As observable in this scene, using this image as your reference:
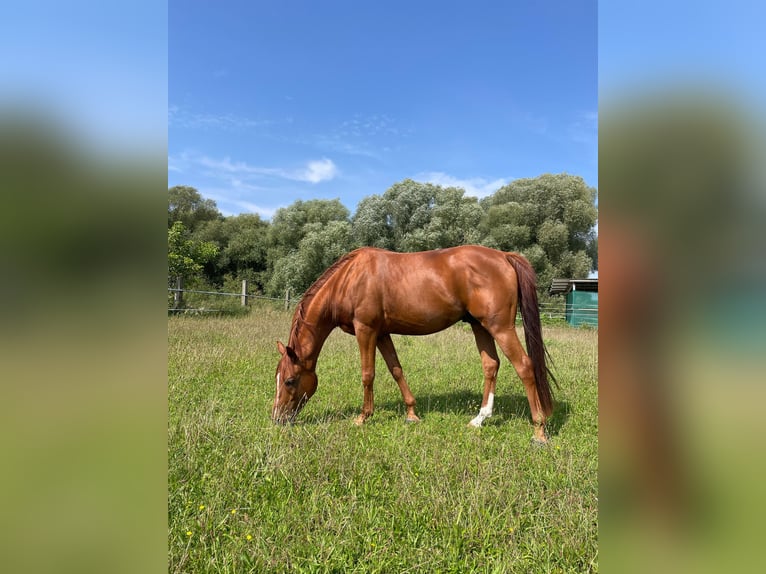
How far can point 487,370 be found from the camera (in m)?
4.77

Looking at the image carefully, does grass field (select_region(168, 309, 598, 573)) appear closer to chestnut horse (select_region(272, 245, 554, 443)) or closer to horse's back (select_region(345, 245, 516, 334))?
chestnut horse (select_region(272, 245, 554, 443))

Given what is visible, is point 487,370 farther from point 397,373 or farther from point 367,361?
point 367,361

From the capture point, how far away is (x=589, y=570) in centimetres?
204

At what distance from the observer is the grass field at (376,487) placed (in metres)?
2.19

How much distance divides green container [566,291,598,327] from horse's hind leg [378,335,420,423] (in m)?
17.3

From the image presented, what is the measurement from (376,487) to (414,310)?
2.24 meters

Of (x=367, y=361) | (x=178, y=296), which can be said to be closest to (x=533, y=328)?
(x=367, y=361)

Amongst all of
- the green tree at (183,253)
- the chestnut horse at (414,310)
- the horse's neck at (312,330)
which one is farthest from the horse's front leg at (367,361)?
the green tree at (183,253)

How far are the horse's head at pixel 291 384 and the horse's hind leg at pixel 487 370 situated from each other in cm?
189

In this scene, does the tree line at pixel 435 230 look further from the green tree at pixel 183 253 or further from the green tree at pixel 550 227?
the green tree at pixel 183 253
